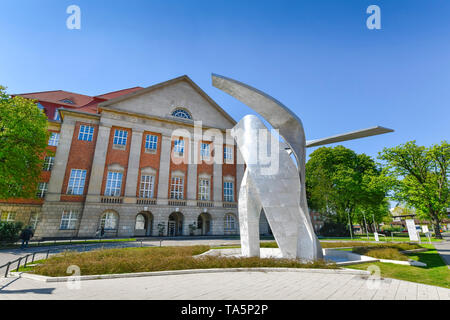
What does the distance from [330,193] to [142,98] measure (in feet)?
104

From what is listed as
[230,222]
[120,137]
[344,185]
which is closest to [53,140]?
[120,137]

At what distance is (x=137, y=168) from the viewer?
28875 millimetres

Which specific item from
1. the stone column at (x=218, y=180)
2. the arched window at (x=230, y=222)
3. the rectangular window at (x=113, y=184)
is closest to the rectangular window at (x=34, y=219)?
the rectangular window at (x=113, y=184)

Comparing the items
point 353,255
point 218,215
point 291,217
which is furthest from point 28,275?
point 218,215

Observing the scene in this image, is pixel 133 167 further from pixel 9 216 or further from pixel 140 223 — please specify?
pixel 9 216

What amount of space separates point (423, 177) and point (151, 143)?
115ft

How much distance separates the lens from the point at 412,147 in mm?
28172

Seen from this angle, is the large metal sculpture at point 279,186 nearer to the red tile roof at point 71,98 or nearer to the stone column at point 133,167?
the stone column at point 133,167

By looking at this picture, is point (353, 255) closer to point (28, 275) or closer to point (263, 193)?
point (263, 193)

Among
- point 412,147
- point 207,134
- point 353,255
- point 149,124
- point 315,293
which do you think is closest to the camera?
point 315,293

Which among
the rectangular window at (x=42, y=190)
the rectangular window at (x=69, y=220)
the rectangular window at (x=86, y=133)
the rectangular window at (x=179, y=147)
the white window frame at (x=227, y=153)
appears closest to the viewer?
the rectangular window at (x=69, y=220)

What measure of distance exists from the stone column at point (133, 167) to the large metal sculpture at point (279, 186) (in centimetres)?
2092

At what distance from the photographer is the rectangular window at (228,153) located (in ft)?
115

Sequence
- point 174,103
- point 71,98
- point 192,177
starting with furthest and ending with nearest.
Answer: point 71,98 < point 174,103 < point 192,177
